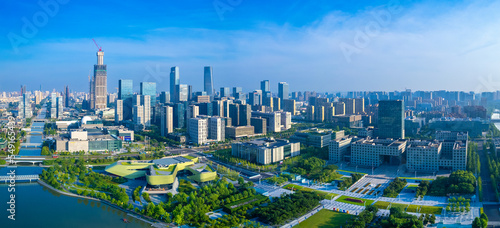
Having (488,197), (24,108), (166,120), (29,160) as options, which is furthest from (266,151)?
(24,108)

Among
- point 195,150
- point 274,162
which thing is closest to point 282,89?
point 195,150

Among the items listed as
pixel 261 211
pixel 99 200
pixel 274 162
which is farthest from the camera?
pixel 274 162

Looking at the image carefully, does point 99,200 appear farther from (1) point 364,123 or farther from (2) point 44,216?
(1) point 364,123

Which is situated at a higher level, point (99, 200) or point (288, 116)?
point (288, 116)

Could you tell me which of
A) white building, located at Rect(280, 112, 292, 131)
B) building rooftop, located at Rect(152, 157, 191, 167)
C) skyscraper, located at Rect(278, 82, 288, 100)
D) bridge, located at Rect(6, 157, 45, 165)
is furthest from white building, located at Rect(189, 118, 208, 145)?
skyscraper, located at Rect(278, 82, 288, 100)

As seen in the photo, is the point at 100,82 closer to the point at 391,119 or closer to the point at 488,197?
the point at 391,119
